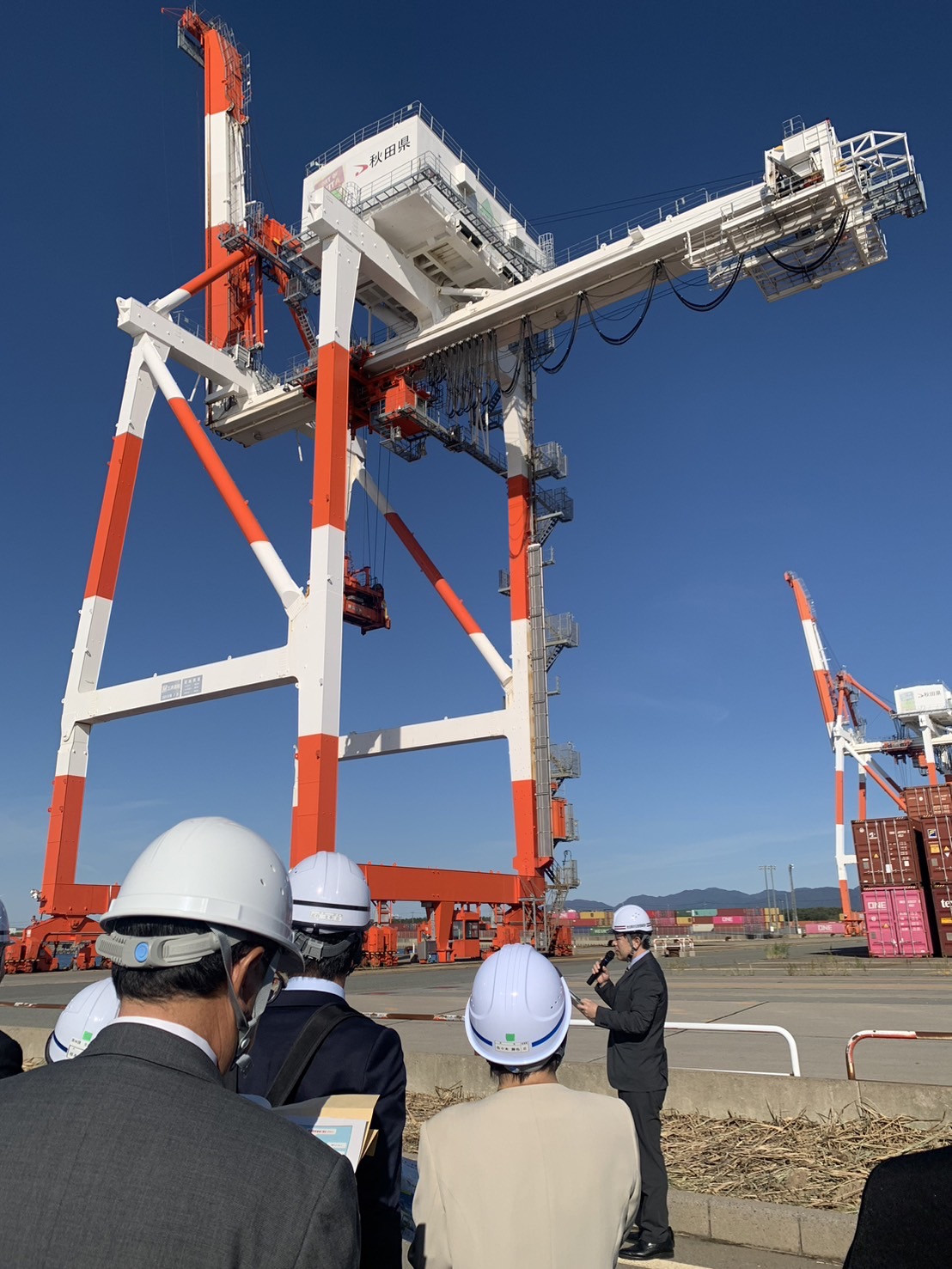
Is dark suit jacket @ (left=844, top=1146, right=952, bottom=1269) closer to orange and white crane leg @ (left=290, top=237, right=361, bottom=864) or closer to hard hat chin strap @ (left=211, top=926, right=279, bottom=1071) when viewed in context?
hard hat chin strap @ (left=211, top=926, right=279, bottom=1071)

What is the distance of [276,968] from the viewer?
1.69 meters

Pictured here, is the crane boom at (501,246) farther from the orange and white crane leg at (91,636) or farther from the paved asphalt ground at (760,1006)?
the paved asphalt ground at (760,1006)

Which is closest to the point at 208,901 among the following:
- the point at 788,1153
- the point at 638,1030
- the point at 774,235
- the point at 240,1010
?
the point at 240,1010

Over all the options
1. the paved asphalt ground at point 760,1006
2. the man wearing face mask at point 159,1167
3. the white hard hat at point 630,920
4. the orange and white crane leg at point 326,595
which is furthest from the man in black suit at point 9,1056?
the orange and white crane leg at point 326,595

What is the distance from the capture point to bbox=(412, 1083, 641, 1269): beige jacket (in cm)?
187

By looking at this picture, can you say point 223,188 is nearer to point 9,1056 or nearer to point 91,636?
point 91,636

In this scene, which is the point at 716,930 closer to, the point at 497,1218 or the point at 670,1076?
the point at 670,1076

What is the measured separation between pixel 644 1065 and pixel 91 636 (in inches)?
818

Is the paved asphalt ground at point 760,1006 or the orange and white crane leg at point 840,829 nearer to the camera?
the paved asphalt ground at point 760,1006

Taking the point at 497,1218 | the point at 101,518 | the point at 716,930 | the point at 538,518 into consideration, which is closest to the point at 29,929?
the point at 101,518

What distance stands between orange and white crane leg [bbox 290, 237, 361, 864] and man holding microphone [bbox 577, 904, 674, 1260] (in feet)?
42.3

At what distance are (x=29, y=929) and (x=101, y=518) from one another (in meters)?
10.4

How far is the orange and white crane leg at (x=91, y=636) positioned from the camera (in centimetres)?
2073

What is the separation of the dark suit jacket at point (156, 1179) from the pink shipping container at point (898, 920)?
79.3 ft
